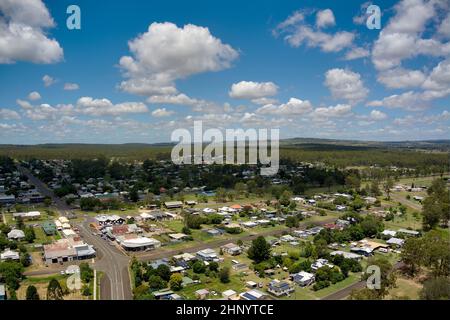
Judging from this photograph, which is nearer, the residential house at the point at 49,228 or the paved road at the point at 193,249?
the paved road at the point at 193,249

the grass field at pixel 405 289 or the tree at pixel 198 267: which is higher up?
the tree at pixel 198 267

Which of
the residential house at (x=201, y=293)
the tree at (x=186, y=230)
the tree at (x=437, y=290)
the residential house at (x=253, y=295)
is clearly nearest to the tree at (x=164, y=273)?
the residential house at (x=201, y=293)

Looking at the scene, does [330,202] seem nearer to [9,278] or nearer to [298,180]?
[298,180]

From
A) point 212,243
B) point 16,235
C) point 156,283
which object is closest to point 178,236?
point 212,243

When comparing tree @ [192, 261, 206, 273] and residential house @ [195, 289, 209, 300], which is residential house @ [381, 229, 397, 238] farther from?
residential house @ [195, 289, 209, 300]

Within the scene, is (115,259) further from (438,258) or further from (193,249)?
(438,258)

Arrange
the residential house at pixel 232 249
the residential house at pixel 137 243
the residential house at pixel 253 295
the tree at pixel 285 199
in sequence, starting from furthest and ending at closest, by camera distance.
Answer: the tree at pixel 285 199
the residential house at pixel 137 243
the residential house at pixel 232 249
the residential house at pixel 253 295

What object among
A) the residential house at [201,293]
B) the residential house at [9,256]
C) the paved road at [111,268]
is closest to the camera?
the residential house at [201,293]

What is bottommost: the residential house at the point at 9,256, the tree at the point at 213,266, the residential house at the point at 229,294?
the residential house at the point at 229,294

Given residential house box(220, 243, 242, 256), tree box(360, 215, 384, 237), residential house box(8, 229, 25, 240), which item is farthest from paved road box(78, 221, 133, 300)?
tree box(360, 215, 384, 237)

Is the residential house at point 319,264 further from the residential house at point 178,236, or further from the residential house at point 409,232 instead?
the residential house at point 178,236

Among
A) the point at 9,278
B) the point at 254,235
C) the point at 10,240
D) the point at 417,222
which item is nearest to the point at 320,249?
the point at 254,235
